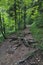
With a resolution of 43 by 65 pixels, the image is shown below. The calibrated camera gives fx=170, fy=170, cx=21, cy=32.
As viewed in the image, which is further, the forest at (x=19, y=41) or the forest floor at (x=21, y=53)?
the forest at (x=19, y=41)

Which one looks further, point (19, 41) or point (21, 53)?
point (19, 41)

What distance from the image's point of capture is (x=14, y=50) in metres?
13.2

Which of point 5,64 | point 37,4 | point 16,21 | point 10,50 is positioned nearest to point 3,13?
point 10,50

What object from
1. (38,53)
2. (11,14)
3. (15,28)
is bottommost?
(15,28)

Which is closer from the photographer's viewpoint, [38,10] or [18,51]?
[18,51]

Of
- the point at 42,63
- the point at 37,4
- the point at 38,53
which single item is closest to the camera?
the point at 42,63

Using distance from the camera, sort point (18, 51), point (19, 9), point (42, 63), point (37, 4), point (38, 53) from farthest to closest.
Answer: point (37, 4) < point (19, 9) < point (18, 51) < point (38, 53) < point (42, 63)

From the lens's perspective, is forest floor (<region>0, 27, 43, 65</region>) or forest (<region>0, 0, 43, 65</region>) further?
forest (<region>0, 0, 43, 65</region>)

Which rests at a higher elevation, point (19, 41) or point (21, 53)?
point (21, 53)

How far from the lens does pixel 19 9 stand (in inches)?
795

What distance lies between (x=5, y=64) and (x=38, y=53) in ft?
7.56

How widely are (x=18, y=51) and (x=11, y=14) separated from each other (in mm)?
9167

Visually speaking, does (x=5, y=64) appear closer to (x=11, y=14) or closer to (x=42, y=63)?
(x=42, y=63)

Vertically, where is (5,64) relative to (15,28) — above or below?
above
